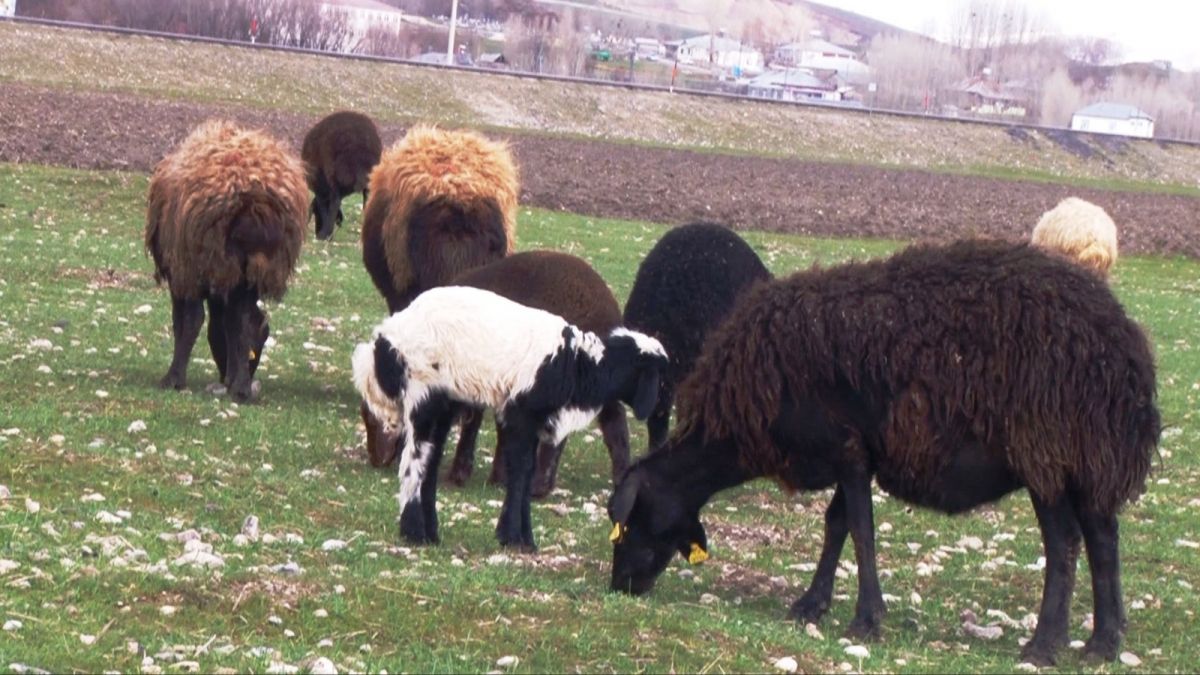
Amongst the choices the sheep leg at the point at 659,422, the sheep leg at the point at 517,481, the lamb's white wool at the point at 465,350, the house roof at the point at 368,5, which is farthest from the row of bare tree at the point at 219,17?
the sheep leg at the point at 517,481

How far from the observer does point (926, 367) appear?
873 centimetres

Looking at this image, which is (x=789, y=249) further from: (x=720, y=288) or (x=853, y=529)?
(x=853, y=529)

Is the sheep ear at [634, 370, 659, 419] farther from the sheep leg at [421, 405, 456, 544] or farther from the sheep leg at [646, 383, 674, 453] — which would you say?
the sheep leg at [646, 383, 674, 453]

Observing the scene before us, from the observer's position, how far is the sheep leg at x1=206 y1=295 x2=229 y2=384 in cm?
1485

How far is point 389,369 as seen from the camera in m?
10.3

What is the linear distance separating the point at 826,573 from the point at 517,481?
201cm

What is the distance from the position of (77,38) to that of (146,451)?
193 feet

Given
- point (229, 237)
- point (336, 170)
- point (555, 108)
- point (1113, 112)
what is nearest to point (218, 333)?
point (229, 237)

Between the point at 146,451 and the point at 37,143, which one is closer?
Result: the point at 146,451

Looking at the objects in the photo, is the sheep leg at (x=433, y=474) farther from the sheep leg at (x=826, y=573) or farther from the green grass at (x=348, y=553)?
the sheep leg at (x=826, y=573)

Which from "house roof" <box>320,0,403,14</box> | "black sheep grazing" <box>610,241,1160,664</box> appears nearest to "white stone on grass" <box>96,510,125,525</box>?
"black sheep grazing" <box>610,241,1160,664</box>

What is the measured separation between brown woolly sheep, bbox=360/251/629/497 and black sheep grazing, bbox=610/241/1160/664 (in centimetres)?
233

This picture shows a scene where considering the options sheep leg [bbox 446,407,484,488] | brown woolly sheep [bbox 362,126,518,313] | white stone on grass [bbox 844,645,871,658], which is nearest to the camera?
white stone on grass [bbox 844,645,871,658]

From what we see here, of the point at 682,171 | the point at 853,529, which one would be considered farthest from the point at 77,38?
the point at 853,529
